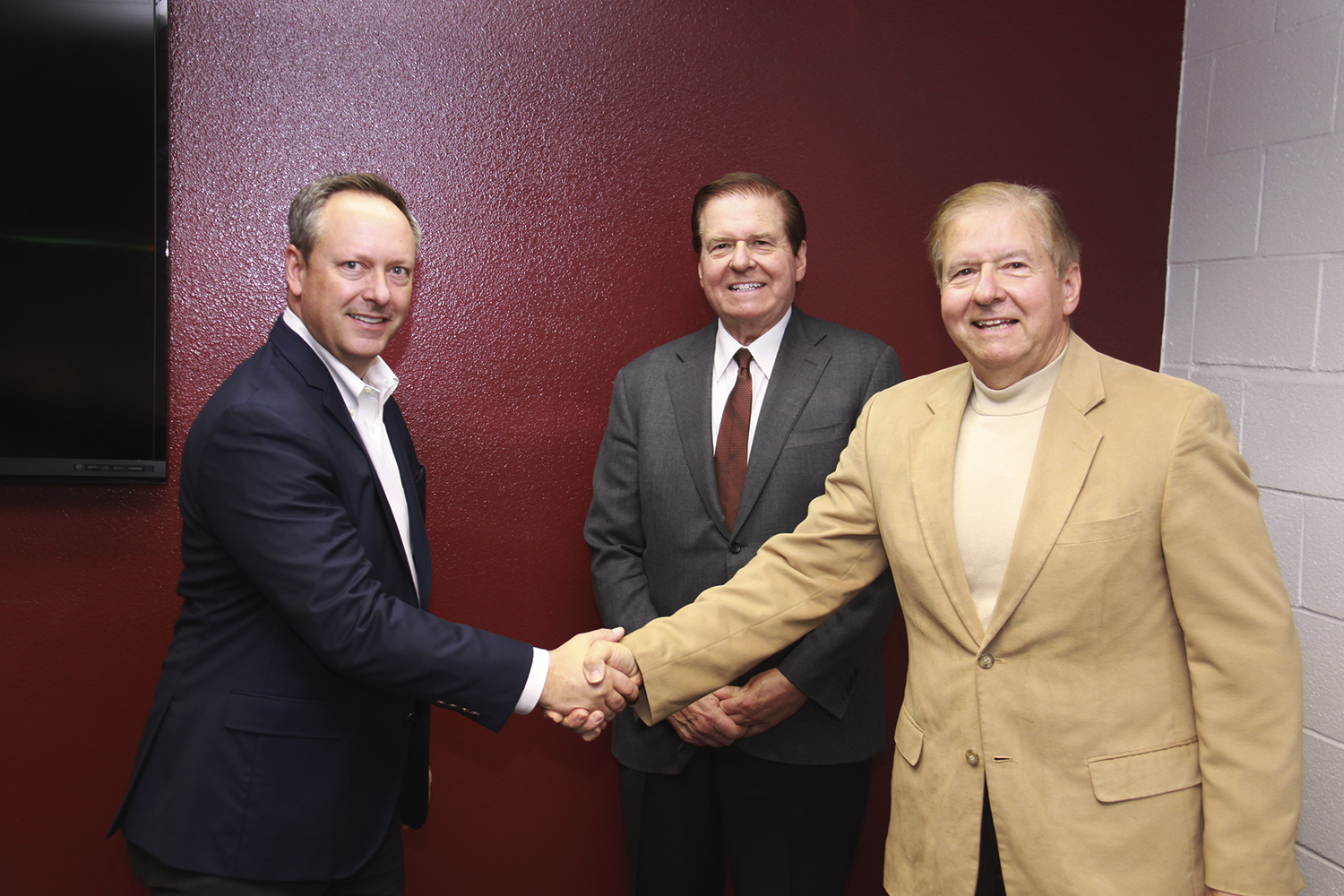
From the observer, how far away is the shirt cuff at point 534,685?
1.69 metres

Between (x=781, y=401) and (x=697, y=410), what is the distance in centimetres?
19

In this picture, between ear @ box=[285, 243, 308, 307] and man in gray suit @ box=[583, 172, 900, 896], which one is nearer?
ear @ box=[285, 243, 308, 307]

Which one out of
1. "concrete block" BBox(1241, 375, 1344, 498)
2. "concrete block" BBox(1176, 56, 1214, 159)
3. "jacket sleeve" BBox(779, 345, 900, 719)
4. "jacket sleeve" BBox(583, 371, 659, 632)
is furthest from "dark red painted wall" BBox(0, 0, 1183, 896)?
"jacket sleeve" BBox(779, 345, 900, 719)

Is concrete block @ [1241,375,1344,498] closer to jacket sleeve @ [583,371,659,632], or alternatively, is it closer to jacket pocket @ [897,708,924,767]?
jacket pocket @ [897,708,924,767]

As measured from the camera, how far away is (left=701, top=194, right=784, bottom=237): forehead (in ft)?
6.66

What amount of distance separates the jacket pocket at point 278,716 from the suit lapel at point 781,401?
0.88 m

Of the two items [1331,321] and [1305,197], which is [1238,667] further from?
[1305,197]

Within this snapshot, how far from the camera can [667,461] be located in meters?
2.02

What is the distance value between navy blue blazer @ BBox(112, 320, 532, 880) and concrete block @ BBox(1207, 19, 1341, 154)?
2.24 metres

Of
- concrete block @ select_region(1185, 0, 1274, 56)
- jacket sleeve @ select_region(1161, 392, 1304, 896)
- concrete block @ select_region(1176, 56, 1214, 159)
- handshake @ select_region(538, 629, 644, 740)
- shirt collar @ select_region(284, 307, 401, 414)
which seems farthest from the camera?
concrete block @ select_region(1176, 56, 1214, 159)

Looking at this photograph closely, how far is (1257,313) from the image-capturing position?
7.62 feet

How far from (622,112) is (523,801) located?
71.2 inches

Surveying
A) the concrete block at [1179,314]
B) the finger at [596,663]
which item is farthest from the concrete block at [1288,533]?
the finger at [596,663]

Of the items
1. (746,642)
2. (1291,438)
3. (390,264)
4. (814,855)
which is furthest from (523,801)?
(1291,438)
